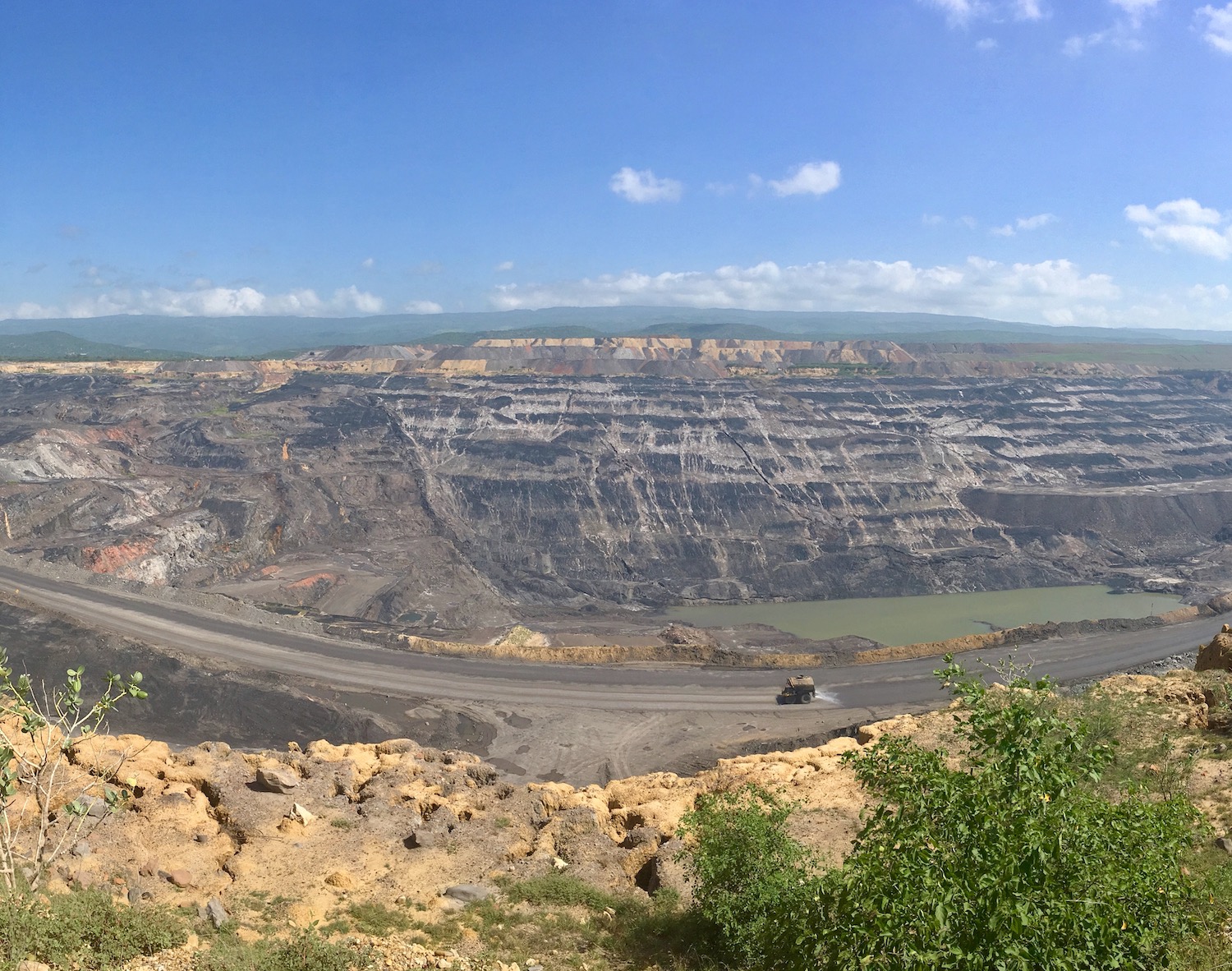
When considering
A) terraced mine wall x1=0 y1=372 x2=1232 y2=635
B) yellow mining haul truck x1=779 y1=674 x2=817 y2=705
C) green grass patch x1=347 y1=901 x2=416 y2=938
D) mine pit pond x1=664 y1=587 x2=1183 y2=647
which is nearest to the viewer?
green grass patch x1=347 y1=901 x2=416 y2=938

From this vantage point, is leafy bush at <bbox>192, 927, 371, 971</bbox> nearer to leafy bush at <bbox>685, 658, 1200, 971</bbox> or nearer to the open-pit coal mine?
leafy bush at <bbox>685, 658, 1200, 971</bbox>

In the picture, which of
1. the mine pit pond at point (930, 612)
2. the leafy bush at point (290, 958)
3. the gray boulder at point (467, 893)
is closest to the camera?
the leafy bush at point (290, 958)

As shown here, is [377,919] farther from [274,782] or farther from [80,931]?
[274,782]

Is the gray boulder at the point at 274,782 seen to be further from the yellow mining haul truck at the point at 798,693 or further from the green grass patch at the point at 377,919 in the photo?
the yellow mining haul truck at the point at 798,693

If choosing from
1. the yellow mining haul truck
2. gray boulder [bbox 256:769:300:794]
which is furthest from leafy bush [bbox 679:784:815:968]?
the yellow mining haul truck

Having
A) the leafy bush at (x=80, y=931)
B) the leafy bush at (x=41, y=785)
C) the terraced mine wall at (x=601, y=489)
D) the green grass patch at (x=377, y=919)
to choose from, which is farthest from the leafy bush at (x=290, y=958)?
the terraced mine wall at (x=601, y=489)
